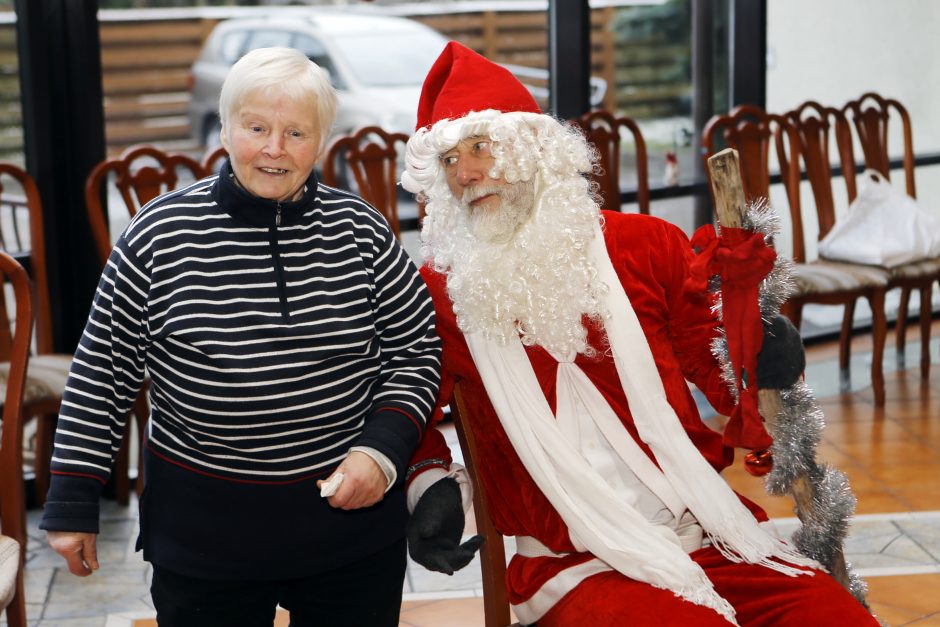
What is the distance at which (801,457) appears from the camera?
1.87m

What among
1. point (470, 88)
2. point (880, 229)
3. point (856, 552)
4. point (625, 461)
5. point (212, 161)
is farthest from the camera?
point (880, 229)

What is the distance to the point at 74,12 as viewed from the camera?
358 centimetres

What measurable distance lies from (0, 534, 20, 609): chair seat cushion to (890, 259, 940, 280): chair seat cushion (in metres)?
3.33

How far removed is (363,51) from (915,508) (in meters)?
2.39

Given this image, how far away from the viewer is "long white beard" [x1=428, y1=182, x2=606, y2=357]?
1952mm

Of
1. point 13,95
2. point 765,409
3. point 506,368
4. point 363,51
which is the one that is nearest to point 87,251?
point 13,95

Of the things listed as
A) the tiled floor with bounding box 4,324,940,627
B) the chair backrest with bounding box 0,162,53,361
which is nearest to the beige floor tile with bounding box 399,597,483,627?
the tiled floor with bounding box 4,324,940,627

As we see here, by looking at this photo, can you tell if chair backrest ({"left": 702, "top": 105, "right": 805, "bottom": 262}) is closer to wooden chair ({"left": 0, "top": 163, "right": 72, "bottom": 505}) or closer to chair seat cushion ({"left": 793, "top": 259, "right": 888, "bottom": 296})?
chair seat cushion ({"left": 793, "top": 259, "right": 888, "bottom": 296})

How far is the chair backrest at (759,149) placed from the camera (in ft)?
14.4

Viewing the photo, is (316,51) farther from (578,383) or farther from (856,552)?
(578,383)

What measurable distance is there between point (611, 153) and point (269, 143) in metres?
2.92

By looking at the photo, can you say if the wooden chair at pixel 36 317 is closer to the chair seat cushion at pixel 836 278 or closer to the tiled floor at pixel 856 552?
the tiled floor at pixel 856 552

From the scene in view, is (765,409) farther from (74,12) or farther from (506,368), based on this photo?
(74,12)

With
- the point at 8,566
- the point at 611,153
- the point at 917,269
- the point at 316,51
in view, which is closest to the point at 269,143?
the point at 8,566
